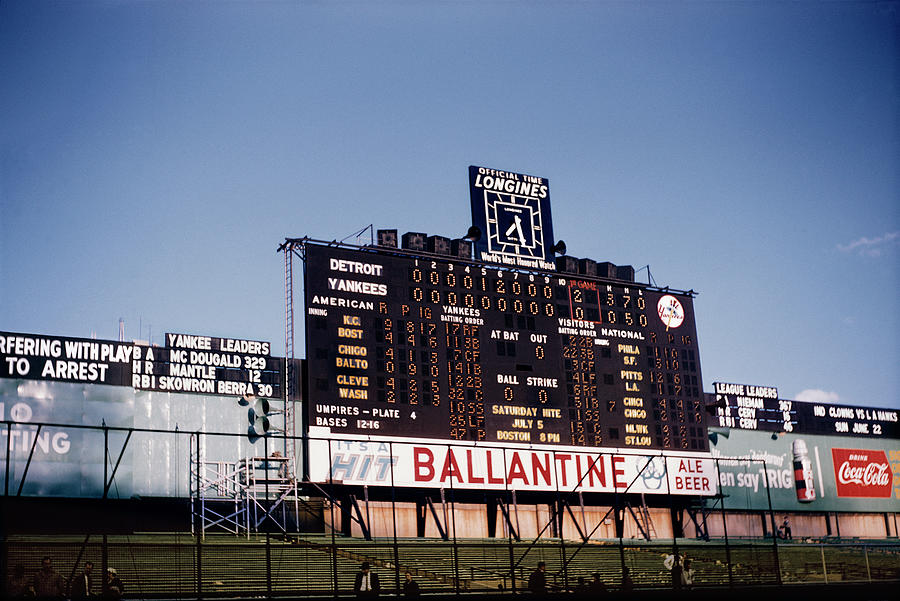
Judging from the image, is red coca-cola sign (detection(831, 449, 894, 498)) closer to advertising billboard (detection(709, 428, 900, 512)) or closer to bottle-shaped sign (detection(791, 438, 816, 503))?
advertising billboard (detection(709, 428, 900, 512))

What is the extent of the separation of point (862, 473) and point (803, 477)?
6.25 meters

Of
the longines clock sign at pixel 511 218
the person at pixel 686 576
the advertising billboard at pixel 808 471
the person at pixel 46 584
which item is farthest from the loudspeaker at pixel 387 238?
the advertising billboard at pixel 808 471

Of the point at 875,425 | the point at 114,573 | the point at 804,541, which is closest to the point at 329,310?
the point at 114,573

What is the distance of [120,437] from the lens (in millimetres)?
38625

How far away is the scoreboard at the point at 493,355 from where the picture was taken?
38.5 meters

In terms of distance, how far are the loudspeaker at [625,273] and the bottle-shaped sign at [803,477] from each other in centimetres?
1742

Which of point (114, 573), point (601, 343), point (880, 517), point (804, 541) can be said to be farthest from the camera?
point (880, 517)

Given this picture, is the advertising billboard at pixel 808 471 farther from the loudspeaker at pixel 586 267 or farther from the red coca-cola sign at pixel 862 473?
the loudspeaker at pixel 586 267

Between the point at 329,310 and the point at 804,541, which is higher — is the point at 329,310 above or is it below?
above

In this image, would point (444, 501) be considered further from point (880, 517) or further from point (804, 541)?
point (880, 517)

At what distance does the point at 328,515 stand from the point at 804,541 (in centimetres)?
2810

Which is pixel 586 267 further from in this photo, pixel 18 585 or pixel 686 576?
pixel 18 585

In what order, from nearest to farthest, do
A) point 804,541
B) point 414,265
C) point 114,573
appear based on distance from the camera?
point 114,573 < point 414,265 < point 804,541

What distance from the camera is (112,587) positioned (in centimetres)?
2361
